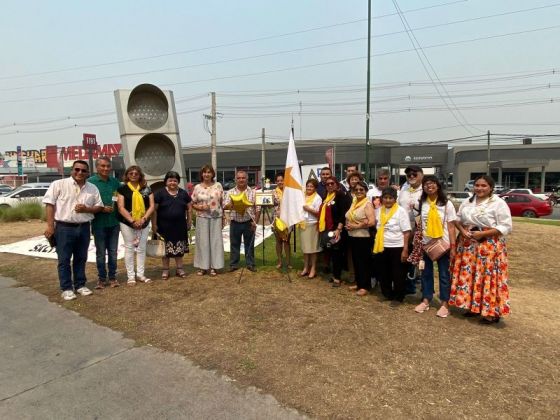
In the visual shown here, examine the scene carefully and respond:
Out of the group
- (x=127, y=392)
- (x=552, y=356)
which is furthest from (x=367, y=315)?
(x=127, y=392)

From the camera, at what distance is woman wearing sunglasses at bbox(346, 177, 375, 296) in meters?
5.55

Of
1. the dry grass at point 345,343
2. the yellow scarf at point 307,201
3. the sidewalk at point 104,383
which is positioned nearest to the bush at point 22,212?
Result: the dry grass at point 345,343

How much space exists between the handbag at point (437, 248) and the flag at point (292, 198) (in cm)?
204

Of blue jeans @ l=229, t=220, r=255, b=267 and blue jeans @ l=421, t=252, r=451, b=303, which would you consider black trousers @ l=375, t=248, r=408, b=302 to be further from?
blue jeans @ l=229, t=220, r=255, b=267

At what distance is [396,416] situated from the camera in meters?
2.84

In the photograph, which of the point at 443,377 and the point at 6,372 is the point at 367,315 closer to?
the point at 443,377

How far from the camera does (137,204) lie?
19.7 ft

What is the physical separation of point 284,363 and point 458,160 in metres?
44.9

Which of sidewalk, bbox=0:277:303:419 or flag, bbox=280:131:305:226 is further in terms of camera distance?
flag, bbox=280:131:305:226

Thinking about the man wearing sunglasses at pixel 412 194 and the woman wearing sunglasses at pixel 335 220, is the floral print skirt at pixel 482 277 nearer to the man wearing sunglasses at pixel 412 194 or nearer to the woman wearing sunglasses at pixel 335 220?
the man wearing sunglasses at pixel 412 194

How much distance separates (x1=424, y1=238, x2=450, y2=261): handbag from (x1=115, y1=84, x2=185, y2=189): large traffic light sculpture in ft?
17.9

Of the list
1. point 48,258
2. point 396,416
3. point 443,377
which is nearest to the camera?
point 396,416

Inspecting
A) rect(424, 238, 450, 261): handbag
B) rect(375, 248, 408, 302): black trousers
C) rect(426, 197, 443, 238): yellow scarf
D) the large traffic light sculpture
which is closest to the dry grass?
rect(375, 248, 408, 302): black trousers

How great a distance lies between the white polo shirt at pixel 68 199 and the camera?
17.3ft
